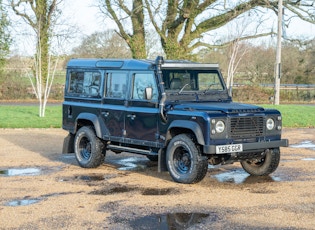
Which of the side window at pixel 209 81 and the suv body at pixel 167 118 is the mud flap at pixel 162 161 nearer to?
the suv body at pixel 167 118

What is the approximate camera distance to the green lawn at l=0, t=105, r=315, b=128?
19.1 metres

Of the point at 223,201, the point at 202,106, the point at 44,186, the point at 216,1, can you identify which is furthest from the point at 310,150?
the point at 216,1

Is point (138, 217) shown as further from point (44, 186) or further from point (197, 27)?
point (197, 27)

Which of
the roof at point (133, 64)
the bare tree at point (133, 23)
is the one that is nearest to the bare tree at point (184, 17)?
the bare tree at point (133, 23)

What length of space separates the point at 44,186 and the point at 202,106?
2.93 m

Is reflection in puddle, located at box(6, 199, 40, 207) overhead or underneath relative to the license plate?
underneath

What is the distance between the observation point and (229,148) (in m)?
8.48

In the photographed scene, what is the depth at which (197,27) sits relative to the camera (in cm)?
2800

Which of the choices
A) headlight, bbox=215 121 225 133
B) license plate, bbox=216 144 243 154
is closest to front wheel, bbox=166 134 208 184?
license plate, bbox=216 144 243 154

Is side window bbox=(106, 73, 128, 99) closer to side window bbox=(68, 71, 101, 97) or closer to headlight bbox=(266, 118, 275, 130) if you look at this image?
side window bbox=(68, 71, 101, 97)

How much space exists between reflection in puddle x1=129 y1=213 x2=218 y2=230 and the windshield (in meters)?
3.05

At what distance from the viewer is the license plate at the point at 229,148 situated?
330 inches

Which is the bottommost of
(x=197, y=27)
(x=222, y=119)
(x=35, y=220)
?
(x=35, y=220)

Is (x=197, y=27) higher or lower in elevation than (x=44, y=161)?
higher
